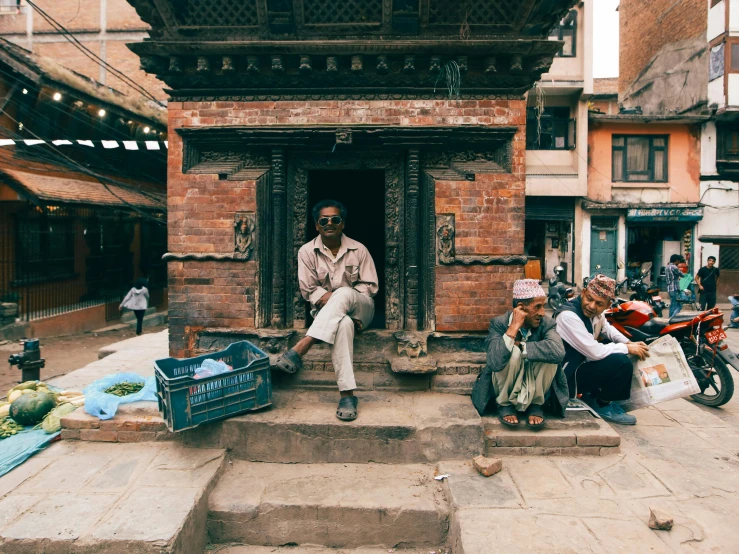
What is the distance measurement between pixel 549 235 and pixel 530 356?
1563cm

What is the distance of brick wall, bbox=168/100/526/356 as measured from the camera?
4.89m

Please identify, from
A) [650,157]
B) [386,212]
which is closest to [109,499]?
[386,212]

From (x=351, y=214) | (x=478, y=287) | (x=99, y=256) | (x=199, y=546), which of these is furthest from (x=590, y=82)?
(x=199, y=546)

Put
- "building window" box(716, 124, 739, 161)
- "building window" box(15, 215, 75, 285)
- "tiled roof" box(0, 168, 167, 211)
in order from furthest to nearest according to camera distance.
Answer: "building window" box(716, 124, 739, 161) < "building window" box(15, 215, 75, 285) < "tiled roof" box(0, 168, 167, 211)

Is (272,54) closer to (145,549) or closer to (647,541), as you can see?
(145,549)

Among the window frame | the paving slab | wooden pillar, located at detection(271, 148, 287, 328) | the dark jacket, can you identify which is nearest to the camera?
the paving slab

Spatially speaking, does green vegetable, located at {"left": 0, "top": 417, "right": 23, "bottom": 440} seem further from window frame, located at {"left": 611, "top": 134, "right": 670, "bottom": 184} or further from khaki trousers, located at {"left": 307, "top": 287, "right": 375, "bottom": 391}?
window frame, located at {"left": 611, "top": 134, "right": 670, "bottom": 184}

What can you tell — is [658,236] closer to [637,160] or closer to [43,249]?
[637,160]

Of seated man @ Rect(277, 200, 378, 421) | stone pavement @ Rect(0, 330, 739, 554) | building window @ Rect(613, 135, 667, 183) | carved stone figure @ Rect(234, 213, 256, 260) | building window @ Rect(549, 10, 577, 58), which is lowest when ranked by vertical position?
stone pavement @ Rect(0, 330, 739, 554)

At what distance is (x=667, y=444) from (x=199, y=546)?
3.97 m

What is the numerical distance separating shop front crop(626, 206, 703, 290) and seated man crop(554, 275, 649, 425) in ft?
47.7

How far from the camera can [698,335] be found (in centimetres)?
530

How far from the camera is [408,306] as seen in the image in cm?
501

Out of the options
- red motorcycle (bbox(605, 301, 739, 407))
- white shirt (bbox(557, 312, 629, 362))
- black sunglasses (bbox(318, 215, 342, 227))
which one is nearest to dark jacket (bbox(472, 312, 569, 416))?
white shirt (bbox(557, 312, 629, 362))
